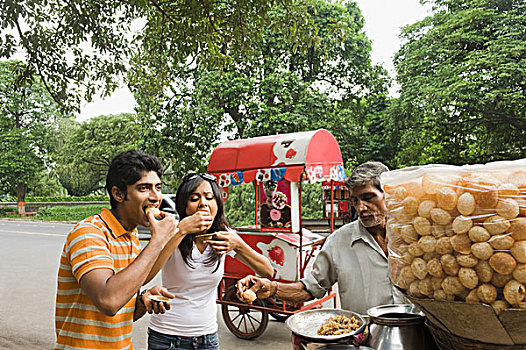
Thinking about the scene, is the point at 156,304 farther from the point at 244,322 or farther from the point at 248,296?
the point at 244,322

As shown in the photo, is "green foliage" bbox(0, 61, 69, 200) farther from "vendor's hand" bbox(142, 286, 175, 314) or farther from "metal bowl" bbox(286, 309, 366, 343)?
"metal bowl" bbox(286, 309, 366, 343)

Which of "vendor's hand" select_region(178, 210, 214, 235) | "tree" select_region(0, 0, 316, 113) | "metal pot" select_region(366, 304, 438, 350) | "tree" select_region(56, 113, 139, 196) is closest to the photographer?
"metal pot" select_region(366, 304, 438, 350)

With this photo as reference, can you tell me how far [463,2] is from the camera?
1519 centimetres

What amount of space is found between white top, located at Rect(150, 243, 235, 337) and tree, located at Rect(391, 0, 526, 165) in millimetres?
12827

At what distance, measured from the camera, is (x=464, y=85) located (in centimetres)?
1356

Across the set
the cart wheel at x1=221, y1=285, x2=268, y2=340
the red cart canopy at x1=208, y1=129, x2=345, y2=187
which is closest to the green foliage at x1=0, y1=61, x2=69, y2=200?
the red cart canopy at x1=208, y1=129, x2=345, y2=187

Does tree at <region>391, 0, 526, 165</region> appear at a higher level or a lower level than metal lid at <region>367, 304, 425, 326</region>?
higher

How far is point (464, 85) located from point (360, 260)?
1286cm

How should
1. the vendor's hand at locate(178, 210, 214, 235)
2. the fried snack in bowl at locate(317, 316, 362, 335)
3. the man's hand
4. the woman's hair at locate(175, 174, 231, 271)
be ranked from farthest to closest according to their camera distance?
the woman's hair at locate(175, 174, 231, 271), the vendor's hand at locate(178, 210, 214, 235), the man's hand, the fried snack in bowl at locate(317, 316, 362, 335)

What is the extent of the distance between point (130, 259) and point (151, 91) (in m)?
5.47

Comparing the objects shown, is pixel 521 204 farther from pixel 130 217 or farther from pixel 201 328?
pixel 201 328

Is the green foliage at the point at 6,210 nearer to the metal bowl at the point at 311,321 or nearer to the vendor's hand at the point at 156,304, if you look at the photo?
the vendor's hand at the point at 156,304

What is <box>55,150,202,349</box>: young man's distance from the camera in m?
1.90

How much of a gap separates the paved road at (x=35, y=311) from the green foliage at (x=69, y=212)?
55.2 feet
